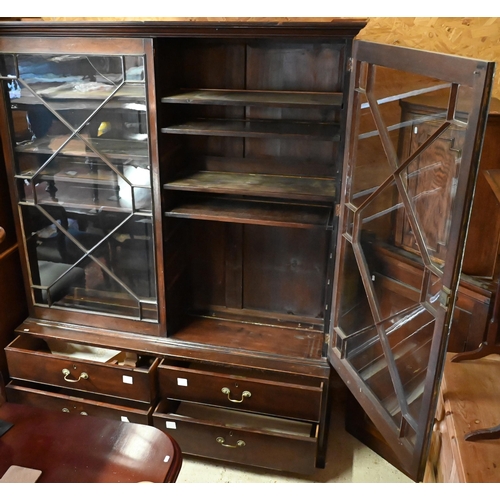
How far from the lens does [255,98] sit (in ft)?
5.69

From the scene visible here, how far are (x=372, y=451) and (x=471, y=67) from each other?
161 centimetres

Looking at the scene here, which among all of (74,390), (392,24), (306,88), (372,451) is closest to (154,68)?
(306,88)

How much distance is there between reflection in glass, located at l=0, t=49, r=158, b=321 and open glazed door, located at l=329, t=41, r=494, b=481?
76 centimetres

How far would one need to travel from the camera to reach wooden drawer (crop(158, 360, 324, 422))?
6.16ft

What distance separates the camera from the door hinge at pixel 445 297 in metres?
→ 1.20

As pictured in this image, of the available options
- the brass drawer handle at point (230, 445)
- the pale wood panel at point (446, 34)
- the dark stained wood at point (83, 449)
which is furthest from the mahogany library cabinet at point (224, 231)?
the dark stained wood at point (83, 449)

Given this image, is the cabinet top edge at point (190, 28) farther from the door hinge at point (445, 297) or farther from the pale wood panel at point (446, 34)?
the door hinge at point (445, 297)

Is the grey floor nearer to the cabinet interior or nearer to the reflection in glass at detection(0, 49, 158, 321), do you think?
the cabinet interior

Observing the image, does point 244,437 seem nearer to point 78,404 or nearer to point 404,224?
point 78,404

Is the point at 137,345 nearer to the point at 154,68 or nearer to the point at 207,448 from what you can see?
the point at 207,448

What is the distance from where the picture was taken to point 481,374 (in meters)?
1.63

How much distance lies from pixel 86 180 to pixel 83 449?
107cm

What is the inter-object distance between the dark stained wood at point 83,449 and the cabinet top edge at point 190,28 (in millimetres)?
1166

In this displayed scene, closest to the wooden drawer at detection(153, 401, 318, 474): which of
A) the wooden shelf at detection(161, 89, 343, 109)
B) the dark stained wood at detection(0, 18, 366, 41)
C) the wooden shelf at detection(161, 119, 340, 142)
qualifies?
the wooden shelf at detection(161, 119, 340, 142)
